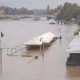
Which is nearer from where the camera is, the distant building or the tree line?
the distant building

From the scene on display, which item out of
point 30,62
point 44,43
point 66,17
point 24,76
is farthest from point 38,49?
point 66,17

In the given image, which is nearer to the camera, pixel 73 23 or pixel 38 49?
pixel 38 49

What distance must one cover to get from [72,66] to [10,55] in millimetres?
2231

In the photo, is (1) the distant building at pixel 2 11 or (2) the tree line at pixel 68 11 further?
(2) the tree line at pixel 68 11

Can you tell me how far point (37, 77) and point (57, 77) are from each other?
0.35 m

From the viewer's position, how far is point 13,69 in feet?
25.1

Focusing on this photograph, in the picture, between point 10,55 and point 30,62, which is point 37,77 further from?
point 10,55

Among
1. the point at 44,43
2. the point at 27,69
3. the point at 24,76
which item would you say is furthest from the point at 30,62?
the point at 44,43

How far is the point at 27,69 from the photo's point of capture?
770 centimetres

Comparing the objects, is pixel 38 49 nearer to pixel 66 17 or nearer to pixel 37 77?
pixel 37 77

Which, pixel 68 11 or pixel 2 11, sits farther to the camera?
pixel 68 11

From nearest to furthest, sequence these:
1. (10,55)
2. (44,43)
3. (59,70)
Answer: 1. (59,70)
2. (10,55)
3. (44,43)

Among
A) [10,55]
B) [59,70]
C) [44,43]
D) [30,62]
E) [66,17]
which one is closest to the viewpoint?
[59,70]

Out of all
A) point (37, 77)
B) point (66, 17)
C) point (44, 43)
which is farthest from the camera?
point (66, 17)
